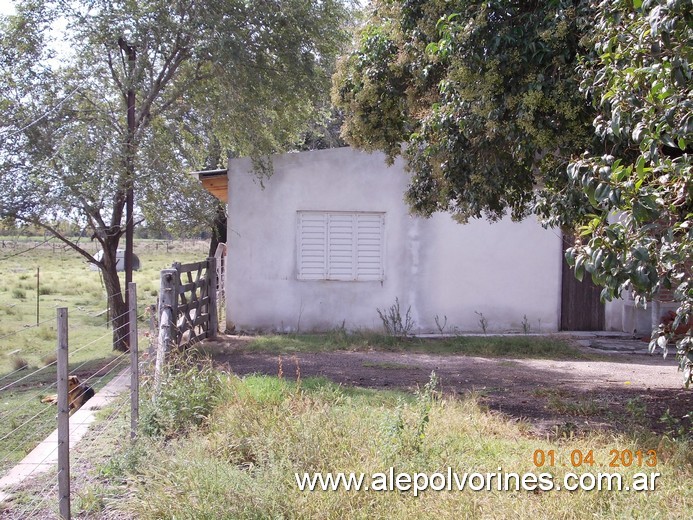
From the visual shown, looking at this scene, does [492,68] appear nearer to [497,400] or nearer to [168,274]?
[497,400]

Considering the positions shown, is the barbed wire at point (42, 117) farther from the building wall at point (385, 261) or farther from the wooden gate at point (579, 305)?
the wooden gate at point (579, 305)

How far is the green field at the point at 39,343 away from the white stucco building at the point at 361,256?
269 cm

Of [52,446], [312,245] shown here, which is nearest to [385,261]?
[312,245]

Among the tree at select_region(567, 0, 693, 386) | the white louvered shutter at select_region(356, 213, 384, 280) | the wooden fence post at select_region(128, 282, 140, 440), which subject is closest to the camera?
the tree at select_region(567, 0, 693, 386)

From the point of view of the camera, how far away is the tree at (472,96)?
5.90m

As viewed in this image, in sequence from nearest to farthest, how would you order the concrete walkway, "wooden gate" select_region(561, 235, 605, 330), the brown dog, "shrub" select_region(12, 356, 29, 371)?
the concrete walkway, the brown dog, "shrub" select_region(12, 356, 29, 371), "wooden gate" select_region(561, 235, 605, 330)

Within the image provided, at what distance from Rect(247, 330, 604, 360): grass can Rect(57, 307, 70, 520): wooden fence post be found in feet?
22.3

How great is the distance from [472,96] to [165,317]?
3.99 meters

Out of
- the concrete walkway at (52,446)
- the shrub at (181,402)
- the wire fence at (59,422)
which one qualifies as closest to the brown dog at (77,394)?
the wire fence at (59,422)

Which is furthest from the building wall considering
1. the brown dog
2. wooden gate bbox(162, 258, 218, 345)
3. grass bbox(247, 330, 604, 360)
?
the brown dog

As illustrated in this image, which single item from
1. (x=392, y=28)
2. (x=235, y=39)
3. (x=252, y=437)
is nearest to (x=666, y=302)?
(x=392, y=28)

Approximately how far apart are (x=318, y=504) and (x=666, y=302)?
10.4 metres

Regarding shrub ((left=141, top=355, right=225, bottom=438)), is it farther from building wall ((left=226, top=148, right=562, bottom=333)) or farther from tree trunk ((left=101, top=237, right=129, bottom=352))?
building wall ((left=226, top=148, right=562, bottom=333))

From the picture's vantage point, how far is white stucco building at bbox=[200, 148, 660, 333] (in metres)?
12.9
